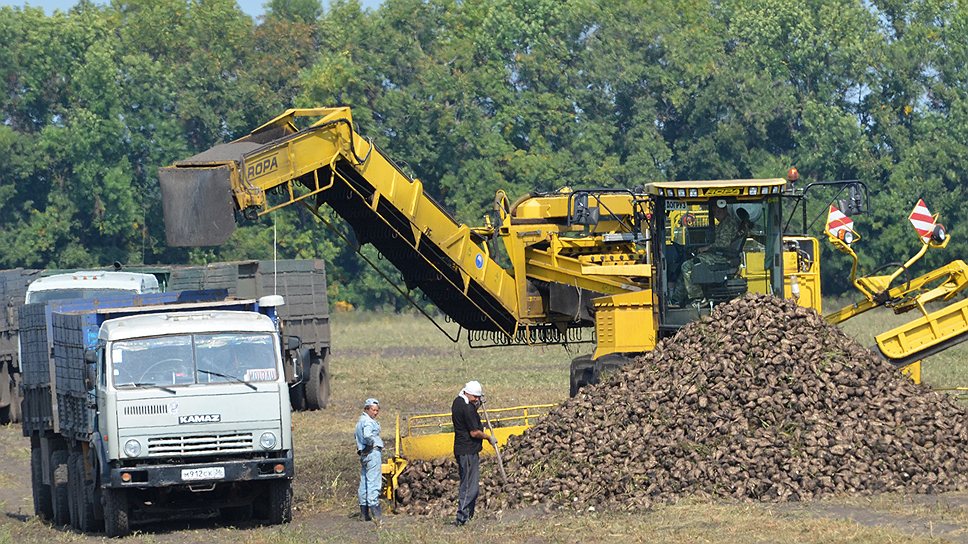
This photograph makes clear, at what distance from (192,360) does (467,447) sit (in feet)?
9.74

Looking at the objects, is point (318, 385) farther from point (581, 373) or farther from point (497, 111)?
point (497, 111)

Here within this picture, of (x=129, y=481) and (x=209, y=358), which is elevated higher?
(x=209, y=358)

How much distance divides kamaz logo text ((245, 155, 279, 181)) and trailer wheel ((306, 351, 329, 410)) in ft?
31.2

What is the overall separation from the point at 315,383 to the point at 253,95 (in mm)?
38364

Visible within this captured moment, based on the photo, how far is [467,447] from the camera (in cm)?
1766

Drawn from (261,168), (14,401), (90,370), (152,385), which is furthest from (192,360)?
(14,401)

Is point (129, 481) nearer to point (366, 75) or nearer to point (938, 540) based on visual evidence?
point (938, 540)

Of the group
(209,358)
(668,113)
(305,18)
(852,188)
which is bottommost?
(209,358)

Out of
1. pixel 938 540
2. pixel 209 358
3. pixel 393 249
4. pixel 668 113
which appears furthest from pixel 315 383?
pixel 668 113

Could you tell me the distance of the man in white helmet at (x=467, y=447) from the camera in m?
17.5

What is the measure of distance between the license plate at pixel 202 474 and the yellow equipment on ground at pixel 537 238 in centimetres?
458

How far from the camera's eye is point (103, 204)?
220 feet

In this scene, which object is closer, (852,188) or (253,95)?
(852,188)

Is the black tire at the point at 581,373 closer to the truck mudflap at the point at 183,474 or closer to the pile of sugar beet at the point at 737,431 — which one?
the pile of sugar beet at the point at 737,431
